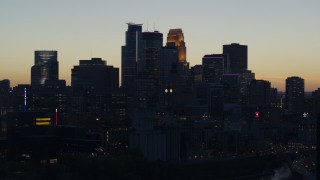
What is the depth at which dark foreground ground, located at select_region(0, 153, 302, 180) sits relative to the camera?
52.8 m

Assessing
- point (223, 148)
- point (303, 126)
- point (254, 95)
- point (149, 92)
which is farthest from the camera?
point (254, 95)

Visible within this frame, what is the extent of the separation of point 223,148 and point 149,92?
6629 cm

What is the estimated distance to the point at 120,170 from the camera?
55.9 meters

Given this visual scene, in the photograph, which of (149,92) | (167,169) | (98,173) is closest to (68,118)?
(149,92)

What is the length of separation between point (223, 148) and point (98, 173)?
5350cm

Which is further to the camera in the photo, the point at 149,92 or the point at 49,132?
the point at 149,92

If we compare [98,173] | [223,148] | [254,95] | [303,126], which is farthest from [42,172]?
[254,95]

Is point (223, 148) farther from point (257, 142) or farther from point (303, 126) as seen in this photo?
point (303, 126)

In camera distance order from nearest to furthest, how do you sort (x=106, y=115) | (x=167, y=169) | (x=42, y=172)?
(x=42, y=172) < (x=167, y=169) < (x=106, y=115)

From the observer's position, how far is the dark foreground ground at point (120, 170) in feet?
173

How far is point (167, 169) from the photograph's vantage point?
2611 inches

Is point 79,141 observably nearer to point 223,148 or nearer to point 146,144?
point 146,144

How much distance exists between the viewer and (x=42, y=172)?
5281 centimetres

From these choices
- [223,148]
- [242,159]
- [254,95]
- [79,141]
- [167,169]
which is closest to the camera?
[167,169]
